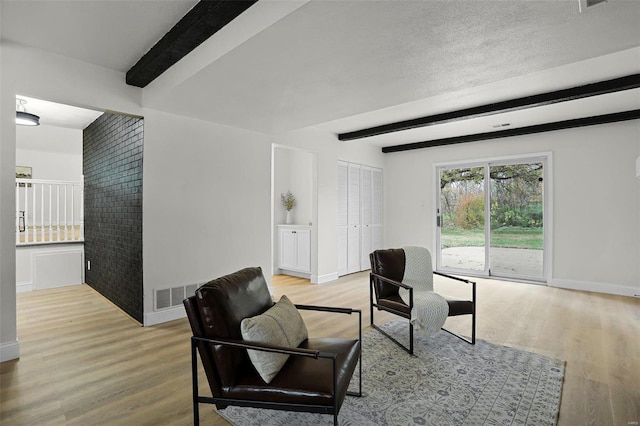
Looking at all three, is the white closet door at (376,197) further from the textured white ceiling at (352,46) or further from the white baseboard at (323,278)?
the textured white ceiling at (352,46)

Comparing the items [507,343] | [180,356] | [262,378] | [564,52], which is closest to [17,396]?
[180,356]

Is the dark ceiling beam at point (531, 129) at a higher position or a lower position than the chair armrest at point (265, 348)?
higher

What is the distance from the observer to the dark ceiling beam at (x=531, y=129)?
15.8 ft

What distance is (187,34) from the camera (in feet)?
8.11

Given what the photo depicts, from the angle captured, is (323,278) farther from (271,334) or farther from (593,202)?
(593,202)

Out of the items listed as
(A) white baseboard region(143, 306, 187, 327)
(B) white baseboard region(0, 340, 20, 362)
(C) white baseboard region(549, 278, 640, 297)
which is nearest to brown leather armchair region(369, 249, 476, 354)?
(A) white baseboard region(143, 306, 187, 327)

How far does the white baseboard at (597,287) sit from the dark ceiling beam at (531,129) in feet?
8.07

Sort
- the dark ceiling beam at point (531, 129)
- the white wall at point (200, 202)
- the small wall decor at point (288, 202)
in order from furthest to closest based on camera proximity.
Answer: the small wall decor at point (288, 202)
the dark ceiling beam at point (531, 129)
the white wall at point (200, 202)

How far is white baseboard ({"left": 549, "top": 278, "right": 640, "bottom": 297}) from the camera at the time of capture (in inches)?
195

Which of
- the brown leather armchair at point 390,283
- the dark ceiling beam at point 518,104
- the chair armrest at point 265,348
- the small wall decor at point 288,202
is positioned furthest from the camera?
the small wall decor at point 288,202

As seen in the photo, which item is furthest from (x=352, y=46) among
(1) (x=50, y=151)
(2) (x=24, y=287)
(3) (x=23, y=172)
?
(3) (x=23, y=172)

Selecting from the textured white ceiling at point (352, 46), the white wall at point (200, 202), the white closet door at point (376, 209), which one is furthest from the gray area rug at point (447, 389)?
the white closet door at point (376, 209)

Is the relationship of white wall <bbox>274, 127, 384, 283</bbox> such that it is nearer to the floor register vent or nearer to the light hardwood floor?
the light hardwood floor

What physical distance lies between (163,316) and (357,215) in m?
4.04
